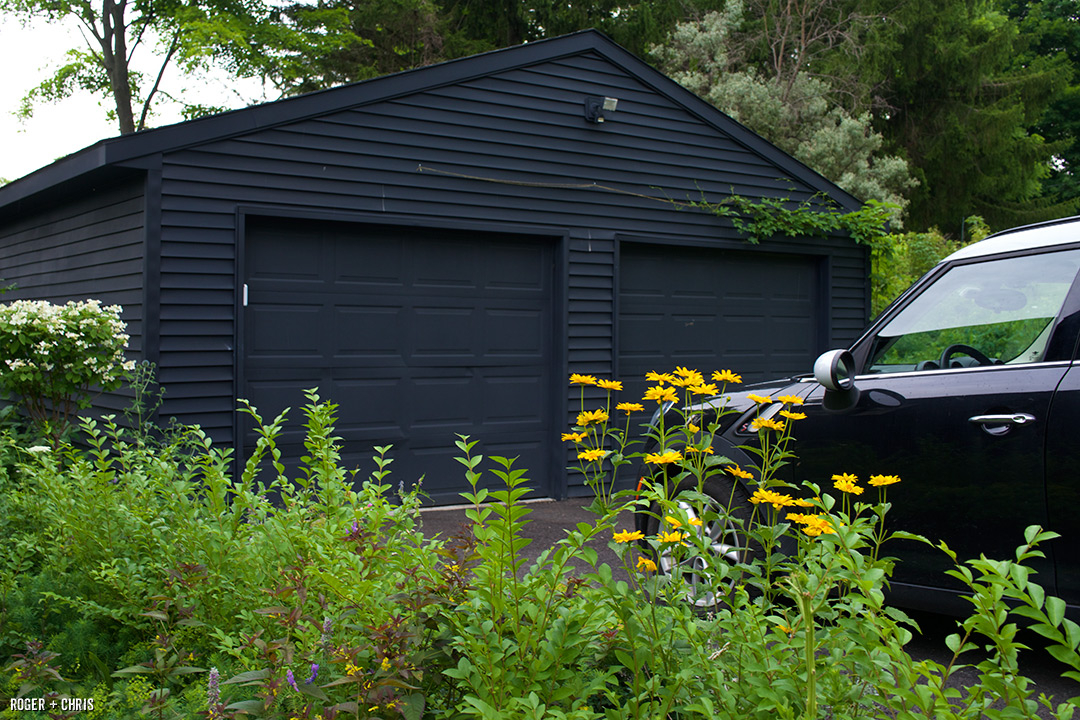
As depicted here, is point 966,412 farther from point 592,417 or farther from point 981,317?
point 592,417

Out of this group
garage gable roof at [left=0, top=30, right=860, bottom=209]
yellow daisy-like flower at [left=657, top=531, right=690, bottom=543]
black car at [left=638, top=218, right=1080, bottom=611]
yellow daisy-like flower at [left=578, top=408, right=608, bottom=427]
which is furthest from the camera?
garage gable roof at [left=0, top=30, right=860, bottom=209]

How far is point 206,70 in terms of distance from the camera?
2375 cm

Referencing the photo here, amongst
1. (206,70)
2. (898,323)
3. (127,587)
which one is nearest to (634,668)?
(127,587)

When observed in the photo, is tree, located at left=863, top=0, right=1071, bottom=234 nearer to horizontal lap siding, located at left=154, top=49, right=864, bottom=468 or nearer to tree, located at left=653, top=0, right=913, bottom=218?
tree, located at left=653, top=0, right=913, bottom=218

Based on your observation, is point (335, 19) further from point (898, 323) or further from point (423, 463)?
point (898, 323)

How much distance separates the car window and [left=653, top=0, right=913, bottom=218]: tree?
1652 cm

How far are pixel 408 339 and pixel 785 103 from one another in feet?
52.6

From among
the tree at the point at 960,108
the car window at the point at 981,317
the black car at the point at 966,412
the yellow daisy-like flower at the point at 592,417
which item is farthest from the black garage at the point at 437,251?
the tree at the point at 960,108

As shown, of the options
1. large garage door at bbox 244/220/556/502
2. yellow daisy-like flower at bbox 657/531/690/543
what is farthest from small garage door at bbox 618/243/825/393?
yellow daisy-like flower at bbox 657/531/690/543

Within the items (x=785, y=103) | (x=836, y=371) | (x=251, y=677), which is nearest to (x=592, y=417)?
(x=251, y=677)

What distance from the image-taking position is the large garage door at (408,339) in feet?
22.6

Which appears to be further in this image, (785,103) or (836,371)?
(785,103)

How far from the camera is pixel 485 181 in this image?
768cm

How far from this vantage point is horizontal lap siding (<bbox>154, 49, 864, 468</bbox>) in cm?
645
